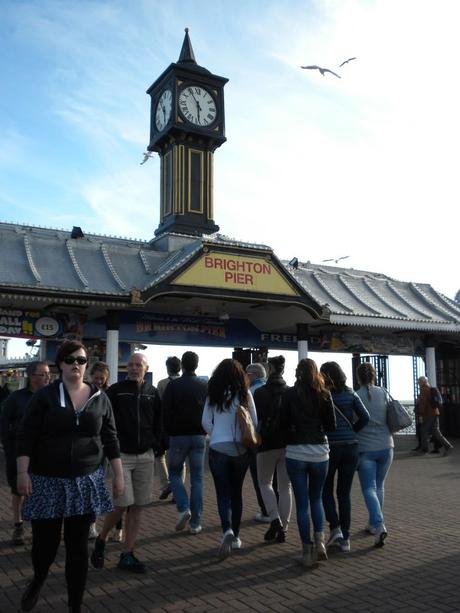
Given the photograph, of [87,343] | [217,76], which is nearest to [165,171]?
[217,76]

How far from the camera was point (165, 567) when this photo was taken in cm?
561

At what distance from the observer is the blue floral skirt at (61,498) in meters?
4.04

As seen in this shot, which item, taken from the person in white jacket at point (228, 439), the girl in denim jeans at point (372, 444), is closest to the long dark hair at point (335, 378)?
the girl in denim jeans at point (372, 444)

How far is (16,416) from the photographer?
21.0 ft

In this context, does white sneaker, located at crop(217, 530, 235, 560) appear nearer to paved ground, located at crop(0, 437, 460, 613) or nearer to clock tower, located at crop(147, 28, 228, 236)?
paved ground, located at crop(0, 437, 460, 613)

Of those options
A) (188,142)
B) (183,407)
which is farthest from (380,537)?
(188,142)

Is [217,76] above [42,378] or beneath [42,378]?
above

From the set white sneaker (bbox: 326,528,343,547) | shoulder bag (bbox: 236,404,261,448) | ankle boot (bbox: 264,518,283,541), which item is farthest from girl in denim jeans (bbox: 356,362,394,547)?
shoulder bag (bbox: 236,404,261,448)

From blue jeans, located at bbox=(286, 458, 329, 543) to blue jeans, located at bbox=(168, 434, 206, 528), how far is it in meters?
1.38

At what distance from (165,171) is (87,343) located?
6966 mm

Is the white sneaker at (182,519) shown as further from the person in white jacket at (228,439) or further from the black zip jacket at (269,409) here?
the black zip jacket at (269,409)

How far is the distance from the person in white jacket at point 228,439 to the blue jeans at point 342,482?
0.91 m

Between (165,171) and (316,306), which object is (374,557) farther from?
(165,171)

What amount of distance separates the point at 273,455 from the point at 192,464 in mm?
908
